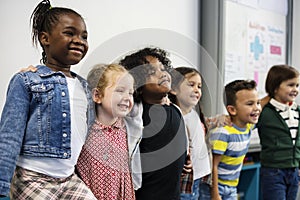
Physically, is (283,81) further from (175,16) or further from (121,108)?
(121,108)

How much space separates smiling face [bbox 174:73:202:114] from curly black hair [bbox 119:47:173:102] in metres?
0.15

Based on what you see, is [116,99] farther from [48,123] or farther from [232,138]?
[232,138]

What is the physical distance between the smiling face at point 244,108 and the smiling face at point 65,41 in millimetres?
953

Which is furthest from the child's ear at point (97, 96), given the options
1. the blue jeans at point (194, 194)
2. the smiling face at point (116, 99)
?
the blue jeans at point (194, 194)

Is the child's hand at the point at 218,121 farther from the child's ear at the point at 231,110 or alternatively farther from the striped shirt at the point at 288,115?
the striped shirt at the point at 288,115

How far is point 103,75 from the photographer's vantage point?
1.33m

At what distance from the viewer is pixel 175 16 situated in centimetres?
225

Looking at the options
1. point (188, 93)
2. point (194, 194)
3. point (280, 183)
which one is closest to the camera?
point (188, 93)

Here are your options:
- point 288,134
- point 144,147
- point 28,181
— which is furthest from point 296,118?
point 28,181

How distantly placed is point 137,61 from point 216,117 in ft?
1.94

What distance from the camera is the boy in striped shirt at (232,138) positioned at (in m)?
1.92

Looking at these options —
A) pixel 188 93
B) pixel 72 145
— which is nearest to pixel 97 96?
pixel 72 145

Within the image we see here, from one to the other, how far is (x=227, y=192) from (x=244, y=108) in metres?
0.37

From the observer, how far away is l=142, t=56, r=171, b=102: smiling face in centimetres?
141
